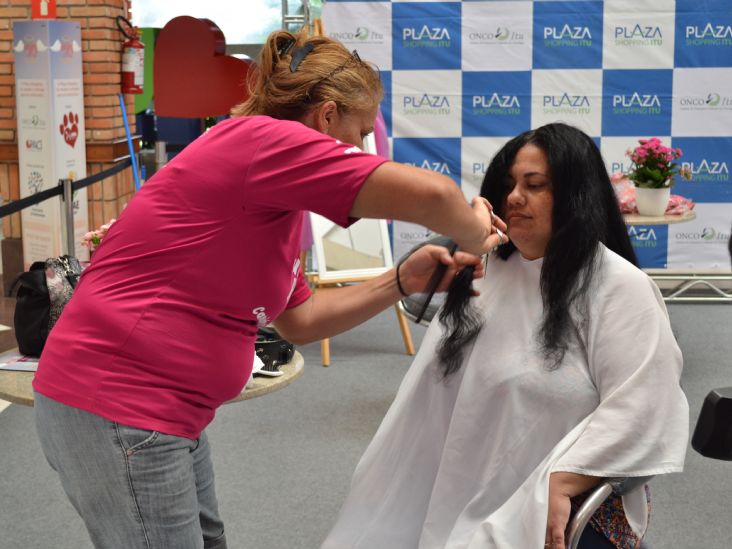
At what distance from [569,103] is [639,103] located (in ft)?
1.41

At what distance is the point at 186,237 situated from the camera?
142 centimetres

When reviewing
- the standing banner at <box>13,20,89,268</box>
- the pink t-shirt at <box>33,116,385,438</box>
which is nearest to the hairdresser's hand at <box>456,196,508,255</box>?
the pink t-shirt at <box>33,116,385,438</box>

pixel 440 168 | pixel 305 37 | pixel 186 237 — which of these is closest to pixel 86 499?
pixel 186 237

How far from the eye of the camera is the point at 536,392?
78.1 inches

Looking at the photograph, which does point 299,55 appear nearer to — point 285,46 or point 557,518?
point 285,46

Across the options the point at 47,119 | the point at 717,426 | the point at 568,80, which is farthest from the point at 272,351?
the point at 568,80

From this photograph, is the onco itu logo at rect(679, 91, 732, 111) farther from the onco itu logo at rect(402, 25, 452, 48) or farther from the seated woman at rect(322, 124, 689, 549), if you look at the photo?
the seated woman at rect(322, 124, 689, 549)

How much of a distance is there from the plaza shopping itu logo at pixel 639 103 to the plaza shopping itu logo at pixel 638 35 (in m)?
0.31

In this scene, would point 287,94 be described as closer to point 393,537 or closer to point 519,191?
point 519,191

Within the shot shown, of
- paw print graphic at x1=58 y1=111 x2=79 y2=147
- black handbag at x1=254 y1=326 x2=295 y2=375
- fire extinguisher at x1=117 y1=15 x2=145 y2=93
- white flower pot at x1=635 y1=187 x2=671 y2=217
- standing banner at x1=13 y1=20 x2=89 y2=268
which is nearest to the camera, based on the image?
black handbag at x1=254 y1=326 x2=295 y2=375

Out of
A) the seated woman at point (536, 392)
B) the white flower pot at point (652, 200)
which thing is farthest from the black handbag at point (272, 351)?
the white flower pot at point (652, 200)

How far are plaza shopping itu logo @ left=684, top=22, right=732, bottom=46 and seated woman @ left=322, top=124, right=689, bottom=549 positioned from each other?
177 inches

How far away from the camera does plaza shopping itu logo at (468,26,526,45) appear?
626 centimetres

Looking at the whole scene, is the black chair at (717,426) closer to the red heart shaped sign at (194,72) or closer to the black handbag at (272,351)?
the black handbag at (272,351)
